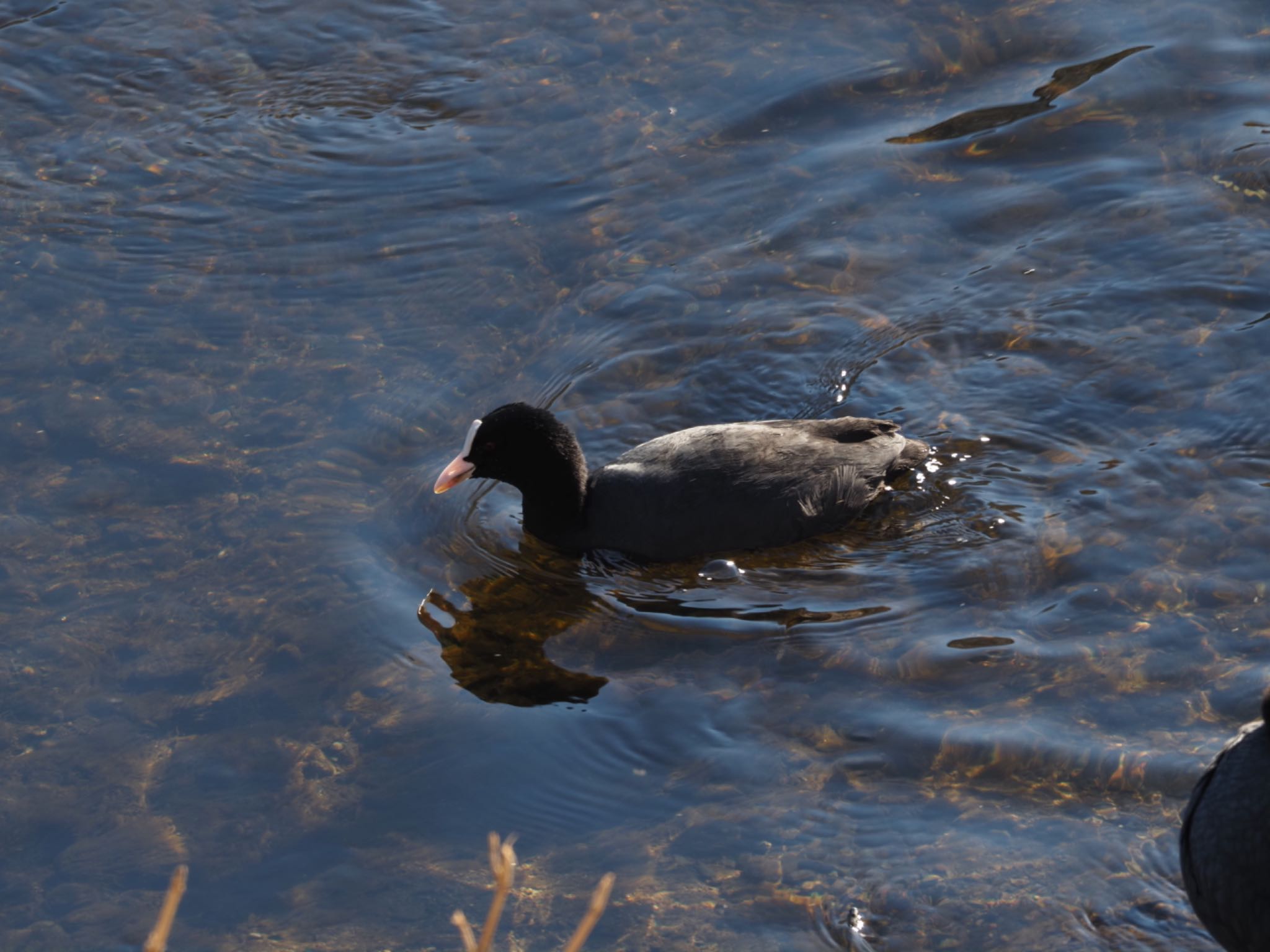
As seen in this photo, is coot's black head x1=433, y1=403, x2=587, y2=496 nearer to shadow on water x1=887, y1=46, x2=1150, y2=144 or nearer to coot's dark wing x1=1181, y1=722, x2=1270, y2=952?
coot's dark wing x1=1181, y1=722, x2=1270, y2=952

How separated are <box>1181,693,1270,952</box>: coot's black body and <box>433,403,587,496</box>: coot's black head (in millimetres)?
3524

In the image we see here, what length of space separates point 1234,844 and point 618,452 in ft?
14.2

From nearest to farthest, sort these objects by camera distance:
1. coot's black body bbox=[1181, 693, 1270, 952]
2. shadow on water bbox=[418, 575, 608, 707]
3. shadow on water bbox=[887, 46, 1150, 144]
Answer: coot's black body bbox=[1181, 693, 1270, 952] < shadow on water bbox=[418, 575, 608, 707] < shadow on water bbox=[887, 46, 1150, 144]

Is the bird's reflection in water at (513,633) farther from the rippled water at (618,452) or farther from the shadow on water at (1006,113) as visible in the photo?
the shadow on water at (1006,113)

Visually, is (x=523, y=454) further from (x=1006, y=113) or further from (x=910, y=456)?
(x=1006, y=113)

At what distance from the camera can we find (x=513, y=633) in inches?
275

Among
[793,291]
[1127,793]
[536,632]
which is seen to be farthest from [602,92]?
[1127,793]

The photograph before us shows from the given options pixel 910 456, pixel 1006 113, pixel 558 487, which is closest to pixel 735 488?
pixel 558 487

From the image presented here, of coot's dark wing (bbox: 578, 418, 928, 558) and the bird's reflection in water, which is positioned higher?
coot's dark wing (bbox: 578, 418, 928, 558)

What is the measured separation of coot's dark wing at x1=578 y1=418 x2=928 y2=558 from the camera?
23.7 feet

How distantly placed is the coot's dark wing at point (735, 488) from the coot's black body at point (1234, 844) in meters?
2.84

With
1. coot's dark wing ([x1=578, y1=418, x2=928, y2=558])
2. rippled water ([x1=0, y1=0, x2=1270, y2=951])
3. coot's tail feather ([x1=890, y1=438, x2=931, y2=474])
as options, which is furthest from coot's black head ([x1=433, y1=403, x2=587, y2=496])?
coot's tail feather ([x1=890, y1=438, x2=931, y2=474])

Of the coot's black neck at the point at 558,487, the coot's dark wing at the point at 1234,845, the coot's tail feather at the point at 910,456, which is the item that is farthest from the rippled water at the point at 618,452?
the coot's dark wing at the point at 1234,845

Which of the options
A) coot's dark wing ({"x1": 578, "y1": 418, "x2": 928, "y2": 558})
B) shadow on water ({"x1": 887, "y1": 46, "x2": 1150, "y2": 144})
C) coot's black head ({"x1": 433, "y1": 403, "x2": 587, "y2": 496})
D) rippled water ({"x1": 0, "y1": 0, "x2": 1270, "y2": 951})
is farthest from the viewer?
shadow on water ({"x1": 887, "y1": 46, "x2": 1150, "y2": 144})
